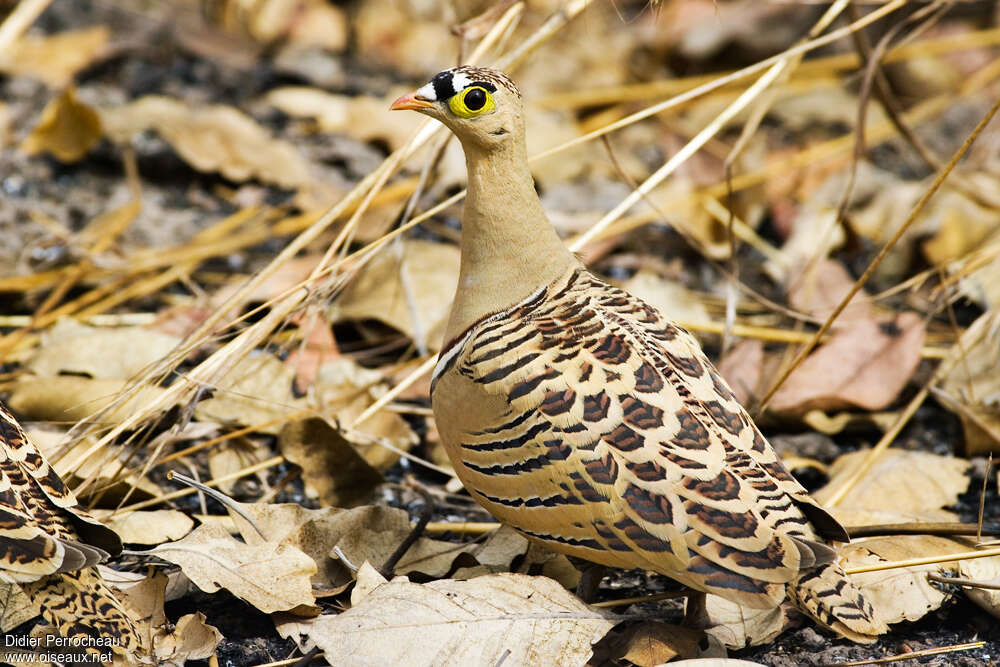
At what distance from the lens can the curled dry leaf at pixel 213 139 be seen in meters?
5.07

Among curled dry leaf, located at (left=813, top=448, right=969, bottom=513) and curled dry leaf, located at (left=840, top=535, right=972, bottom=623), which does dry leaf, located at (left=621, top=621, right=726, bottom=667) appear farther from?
curled dry leaf, located at (left=813, top=448, right=969, bottom=513)

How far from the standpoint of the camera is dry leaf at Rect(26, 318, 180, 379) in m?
3.69

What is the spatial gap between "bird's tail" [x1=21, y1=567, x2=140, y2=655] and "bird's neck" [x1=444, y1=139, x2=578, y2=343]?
3.58 ft

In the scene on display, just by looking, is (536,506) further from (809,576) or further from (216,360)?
(216,360)

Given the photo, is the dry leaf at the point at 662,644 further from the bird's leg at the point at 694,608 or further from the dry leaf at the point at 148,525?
the dry leaf at the point at 148,525

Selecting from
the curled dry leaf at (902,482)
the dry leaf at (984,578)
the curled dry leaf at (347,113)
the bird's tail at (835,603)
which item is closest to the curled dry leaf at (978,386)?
the curled dry leaf at (902,482)

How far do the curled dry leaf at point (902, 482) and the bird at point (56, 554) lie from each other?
2.10 m

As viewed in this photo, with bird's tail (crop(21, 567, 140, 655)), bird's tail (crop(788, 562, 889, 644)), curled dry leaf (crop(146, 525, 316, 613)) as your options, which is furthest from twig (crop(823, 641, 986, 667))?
bird's tail (crop(21, 567, 140, 655))

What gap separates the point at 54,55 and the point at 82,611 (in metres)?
4.10

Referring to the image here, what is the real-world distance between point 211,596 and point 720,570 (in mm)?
1373

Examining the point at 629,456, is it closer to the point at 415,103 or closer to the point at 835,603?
the point at 835,603

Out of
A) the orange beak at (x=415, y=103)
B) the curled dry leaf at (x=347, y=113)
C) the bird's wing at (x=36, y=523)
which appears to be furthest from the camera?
the curled dry leaf at (x=347, y=113)

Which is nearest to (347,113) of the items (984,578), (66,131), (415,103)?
(66,131)

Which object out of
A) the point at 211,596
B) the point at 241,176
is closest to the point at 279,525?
the point at 211,596
